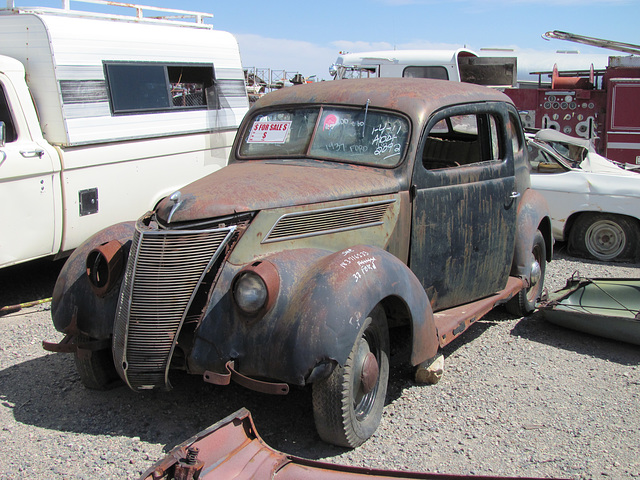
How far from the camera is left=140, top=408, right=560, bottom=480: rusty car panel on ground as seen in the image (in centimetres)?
272

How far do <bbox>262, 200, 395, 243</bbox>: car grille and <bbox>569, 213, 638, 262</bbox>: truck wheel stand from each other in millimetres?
4840

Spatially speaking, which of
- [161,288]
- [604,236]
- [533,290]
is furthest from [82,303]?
[604,236]

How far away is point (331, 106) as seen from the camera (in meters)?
4.52

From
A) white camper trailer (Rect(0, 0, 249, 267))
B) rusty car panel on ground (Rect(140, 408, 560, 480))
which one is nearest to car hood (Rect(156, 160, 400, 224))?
rusty car panel on ground (Rect(140, 408, 560, 480))

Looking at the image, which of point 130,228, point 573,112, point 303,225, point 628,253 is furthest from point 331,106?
point 573,112

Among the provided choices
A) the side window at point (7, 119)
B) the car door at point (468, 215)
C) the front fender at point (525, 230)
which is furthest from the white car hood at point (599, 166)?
the side window at point (7, 119)

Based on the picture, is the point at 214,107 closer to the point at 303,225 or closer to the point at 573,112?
the point at 303,225

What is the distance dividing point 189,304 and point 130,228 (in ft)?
3.45

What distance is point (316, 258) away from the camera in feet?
11.9

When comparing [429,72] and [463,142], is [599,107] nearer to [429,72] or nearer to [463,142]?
[429,72]

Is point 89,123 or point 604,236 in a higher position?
point 89,123

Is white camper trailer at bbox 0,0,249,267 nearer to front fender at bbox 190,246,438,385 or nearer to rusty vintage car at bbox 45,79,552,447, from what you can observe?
rusty vintage car at bbox 45,79,552,447

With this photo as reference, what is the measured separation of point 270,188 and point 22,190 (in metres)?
2.93

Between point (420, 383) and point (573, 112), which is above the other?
point (573, 112)
